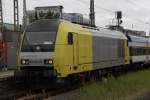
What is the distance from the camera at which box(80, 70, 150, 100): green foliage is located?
15406 mm

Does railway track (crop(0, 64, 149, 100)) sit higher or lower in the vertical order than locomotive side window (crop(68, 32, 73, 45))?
lower

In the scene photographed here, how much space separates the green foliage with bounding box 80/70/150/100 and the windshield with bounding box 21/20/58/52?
2.52 m

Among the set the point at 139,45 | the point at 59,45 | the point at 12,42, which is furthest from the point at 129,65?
the point at 59,45

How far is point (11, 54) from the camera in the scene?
2617 centimetres

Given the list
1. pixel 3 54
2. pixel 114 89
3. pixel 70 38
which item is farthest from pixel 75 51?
pixel 3 54

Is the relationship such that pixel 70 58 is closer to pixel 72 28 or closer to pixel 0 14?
pixel 72 28

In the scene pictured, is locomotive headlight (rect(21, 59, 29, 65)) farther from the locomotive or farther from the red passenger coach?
the red passenger coach

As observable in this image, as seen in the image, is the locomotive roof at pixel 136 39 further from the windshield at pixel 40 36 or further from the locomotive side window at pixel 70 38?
the windshield at pixel 40 36

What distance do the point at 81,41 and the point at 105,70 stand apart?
18.0ft

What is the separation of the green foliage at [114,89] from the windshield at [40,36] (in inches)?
99.3

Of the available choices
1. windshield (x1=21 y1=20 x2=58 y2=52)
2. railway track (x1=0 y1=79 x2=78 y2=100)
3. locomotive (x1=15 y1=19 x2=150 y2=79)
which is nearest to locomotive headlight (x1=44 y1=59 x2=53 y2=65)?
locomotive (x1=15 y1=19 x2=150 y2=79)

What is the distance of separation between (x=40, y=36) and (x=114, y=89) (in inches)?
159

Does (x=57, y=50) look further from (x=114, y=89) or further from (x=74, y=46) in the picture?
(x=114, y=89)

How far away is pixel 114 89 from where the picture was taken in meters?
17.7
